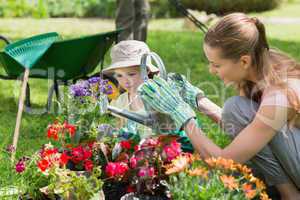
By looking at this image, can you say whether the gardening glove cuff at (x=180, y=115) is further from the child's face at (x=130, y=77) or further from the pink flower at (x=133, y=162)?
the child's face at (x=130, y=77)

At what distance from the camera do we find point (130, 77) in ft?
9.86

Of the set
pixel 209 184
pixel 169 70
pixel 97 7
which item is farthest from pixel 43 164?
pixel 97 7

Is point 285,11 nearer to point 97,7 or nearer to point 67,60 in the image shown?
point 97,7

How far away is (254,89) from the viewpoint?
8.27 feet

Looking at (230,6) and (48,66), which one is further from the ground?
(48,66)

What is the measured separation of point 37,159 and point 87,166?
0.20m

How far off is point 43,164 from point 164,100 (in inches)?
20.8

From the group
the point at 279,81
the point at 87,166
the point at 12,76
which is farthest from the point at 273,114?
the point at 12,76

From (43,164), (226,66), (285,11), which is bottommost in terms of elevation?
(285,11)

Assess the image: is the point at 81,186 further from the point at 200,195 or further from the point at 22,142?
the point at 22,142

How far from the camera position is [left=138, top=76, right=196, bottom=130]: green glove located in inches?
92.8

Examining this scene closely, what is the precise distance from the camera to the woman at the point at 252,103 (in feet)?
7.69

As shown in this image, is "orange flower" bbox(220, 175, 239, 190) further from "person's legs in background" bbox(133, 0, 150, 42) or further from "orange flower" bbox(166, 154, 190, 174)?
"person's legs in background" bbox(133, 0, 150, 42)

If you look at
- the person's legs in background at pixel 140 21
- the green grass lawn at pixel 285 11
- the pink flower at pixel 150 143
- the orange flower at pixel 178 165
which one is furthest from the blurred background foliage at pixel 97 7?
the orange flower at pixel 178 165
